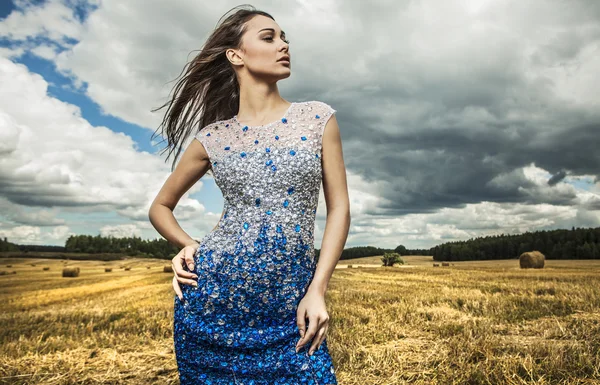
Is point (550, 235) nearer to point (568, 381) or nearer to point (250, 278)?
point (568, 381)

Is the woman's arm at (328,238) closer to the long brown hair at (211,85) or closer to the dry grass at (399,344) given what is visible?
the long brown hair at (211,85)

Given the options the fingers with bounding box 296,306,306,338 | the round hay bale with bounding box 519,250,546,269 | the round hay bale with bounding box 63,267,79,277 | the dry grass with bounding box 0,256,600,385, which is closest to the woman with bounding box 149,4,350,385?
the fingers with bounding box 296,306,306,338

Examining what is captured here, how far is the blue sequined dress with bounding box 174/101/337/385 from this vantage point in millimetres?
1942

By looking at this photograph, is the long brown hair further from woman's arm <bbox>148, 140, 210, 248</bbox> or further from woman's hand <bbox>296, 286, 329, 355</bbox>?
woman's hand <bbox>296, 286, 329, 355</bbox>

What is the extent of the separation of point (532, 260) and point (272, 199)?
104 feet

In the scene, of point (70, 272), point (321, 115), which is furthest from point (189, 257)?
point (70, 272)

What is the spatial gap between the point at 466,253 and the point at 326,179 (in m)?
46.8

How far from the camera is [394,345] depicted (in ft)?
19.0

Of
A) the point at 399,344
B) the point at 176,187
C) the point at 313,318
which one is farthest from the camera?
the point at 399,344

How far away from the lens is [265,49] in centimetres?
237

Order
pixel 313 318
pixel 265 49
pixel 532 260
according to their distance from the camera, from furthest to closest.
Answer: pixel 532 260
pixel 265 49
pixel 313 318

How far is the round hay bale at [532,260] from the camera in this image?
28.8 m

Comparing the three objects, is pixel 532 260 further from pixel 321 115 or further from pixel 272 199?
pixel 272 199

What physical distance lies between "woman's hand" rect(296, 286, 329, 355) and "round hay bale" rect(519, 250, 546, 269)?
3150 centimetres
